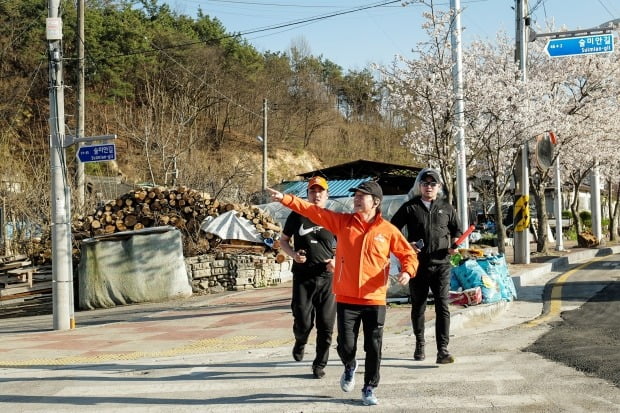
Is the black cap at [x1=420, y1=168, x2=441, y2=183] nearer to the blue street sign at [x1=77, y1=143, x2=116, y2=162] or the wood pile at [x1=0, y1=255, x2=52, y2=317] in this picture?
the blue street sign at [x1=77, y1=143, x2=116, y2=162]

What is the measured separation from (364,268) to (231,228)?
1337 cm

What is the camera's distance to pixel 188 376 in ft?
24.1

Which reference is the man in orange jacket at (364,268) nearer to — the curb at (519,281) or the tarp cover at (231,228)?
the curb at (519,281)

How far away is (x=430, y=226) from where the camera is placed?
761cm

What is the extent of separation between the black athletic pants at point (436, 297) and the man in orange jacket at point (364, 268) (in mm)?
1555

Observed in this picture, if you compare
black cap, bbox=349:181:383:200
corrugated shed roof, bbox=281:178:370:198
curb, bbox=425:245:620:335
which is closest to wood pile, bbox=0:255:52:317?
curb, bbox=425:245:620:335

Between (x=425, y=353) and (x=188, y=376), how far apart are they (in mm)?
2595

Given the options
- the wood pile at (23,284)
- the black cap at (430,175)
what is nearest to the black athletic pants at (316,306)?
the black cap at (430,175)

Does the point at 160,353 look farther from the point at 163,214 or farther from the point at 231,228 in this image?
the point at 163,214

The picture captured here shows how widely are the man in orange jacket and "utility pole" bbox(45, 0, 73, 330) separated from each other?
23.9 feet

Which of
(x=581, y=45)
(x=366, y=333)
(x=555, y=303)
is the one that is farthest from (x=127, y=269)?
(x=581, y=45)

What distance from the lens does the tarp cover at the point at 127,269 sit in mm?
16469

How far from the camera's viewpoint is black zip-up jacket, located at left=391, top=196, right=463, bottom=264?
24.8ft

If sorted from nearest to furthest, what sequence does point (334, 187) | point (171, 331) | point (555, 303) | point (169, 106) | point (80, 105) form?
point (171, 331)
point (555, 303)
point (80, 105)
point (334, 187)
point (169, 106)
